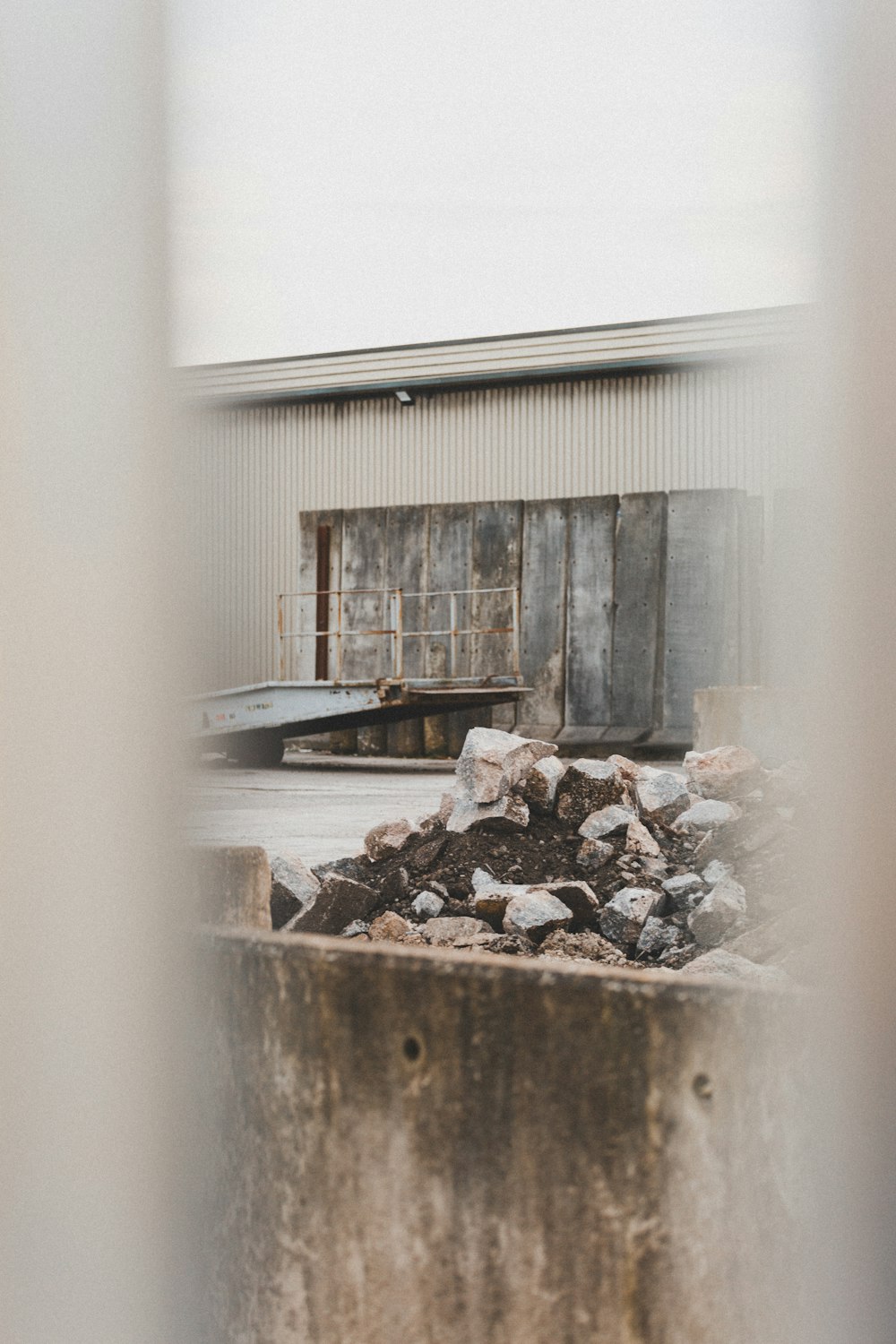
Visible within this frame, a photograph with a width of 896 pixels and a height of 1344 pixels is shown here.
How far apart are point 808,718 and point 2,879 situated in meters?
0.78

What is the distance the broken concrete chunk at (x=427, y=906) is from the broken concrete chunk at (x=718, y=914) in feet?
1.67

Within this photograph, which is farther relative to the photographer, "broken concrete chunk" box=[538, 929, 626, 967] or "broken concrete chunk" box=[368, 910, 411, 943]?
"broken concrete chunk" box=[368, 910, 411, 943]

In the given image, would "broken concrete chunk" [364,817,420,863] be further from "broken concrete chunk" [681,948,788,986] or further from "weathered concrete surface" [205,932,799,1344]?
"weathered concrete surface" [205,932,799,1344]

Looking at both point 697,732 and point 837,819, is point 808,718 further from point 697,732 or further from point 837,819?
point 697,732

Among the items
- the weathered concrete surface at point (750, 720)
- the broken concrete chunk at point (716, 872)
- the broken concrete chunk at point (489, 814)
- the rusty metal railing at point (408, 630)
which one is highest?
the rusty metal railing at point (408, 630)

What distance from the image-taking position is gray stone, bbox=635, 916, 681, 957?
67.6 inches

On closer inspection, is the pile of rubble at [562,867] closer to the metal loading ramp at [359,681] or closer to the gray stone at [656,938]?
the gray stone at [656,938]

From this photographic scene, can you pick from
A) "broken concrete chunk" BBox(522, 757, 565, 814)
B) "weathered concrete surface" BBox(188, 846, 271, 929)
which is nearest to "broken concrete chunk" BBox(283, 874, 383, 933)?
"broken concrete chunk" BBox(522, 757, 565, 814)

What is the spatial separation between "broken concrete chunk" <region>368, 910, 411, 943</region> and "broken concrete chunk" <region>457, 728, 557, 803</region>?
36 centimetres

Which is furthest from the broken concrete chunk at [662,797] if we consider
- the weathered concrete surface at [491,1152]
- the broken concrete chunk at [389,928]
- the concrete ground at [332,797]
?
the weathered concrete surface at [491,1152]

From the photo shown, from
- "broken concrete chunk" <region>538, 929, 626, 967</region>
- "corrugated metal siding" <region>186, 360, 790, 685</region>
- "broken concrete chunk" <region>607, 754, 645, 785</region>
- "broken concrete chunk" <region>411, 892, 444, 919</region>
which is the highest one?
"corrugated metal siding" <region>186, 360, 790, 685</region>

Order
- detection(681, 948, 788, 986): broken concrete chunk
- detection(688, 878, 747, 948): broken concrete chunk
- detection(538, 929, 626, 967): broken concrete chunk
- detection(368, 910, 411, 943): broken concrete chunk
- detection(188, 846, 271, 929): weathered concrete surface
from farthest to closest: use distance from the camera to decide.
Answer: detection(368, 910, 411, 943): broken concrete chunk → detection(538, 929, 626, 967): broken concrete chunk → detection(688, 878, 747, 948): broken concrete chunk → detection(681, 948, 788, 986): broken concrete chunk → detection(188, 846, 271, 929): weathered concrete surface

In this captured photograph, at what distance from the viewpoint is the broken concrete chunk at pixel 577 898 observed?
5.88 ft

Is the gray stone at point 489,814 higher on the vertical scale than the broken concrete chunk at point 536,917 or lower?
higher
